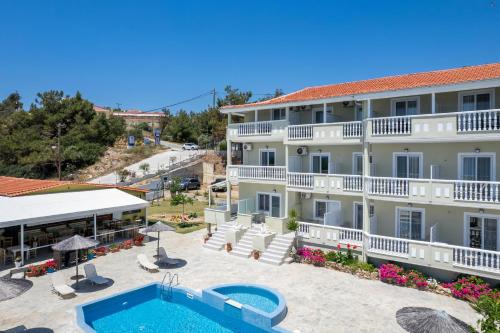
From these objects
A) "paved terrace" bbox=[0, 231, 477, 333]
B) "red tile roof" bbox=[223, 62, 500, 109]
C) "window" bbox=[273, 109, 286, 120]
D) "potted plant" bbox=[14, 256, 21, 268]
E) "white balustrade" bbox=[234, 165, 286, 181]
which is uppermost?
"red tile roof" bbox=[223, 62, 500, 109]

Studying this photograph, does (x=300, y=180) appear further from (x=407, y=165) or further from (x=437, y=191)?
(x=437, y=191)

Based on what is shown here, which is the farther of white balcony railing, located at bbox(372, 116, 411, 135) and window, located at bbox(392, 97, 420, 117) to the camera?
window, located at bbox(392, 97, 420, 117)

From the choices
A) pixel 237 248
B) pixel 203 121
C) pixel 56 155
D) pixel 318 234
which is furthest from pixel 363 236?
pixel 203 121

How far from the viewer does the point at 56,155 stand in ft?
213

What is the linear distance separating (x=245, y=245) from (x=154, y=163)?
1832 inches

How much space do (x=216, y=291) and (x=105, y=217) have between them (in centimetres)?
1660

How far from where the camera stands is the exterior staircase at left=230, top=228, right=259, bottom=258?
23.5m

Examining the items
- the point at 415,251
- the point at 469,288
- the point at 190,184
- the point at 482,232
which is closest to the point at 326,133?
the point at 415,251

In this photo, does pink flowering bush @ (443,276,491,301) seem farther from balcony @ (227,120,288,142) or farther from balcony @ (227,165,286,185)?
balcony @ (227,120,288,142)

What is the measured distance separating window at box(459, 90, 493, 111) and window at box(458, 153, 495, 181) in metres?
2.69

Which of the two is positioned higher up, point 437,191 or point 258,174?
point 258,174

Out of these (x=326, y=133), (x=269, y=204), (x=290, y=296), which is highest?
(x=326, y=133)

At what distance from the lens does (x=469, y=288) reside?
16328 millimetres

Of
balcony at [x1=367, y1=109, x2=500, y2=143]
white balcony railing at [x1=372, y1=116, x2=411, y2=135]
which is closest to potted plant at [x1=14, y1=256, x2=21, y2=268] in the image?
balcony at [x1=367, y1=109, x2=500, y2=143]
